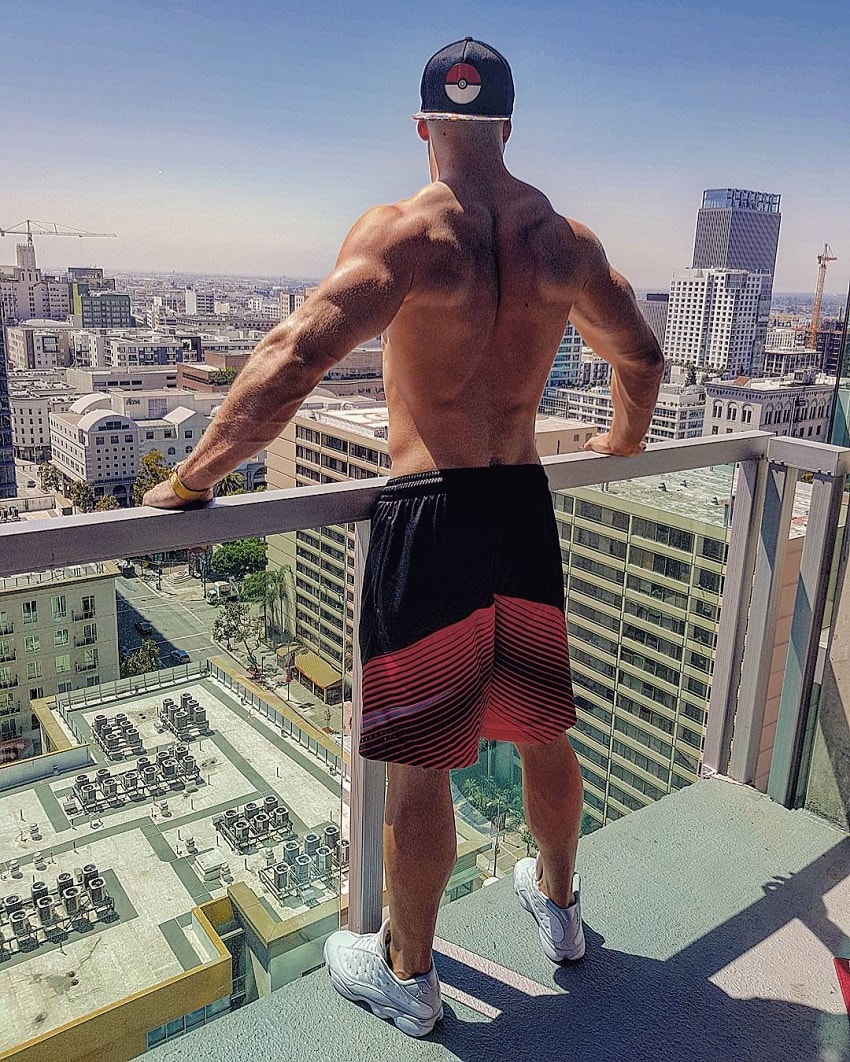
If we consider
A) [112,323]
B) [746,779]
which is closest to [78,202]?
[112,323]

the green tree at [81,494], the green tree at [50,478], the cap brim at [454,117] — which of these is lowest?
the green tree at [50,478]

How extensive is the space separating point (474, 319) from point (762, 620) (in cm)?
115

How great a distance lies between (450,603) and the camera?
1151mm

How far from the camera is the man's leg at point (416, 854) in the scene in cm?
124

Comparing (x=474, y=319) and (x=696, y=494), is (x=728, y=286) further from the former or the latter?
(x=474, y=319)

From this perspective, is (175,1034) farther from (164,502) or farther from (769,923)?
(769,923)

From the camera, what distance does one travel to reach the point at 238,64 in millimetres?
56656

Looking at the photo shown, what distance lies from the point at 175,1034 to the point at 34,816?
43 cm

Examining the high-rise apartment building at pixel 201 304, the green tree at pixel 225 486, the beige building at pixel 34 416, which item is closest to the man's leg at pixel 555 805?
the green tree at pixel 225 486

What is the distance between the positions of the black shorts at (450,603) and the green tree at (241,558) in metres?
0.16

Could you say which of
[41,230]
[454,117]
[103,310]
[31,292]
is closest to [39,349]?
[103,310]

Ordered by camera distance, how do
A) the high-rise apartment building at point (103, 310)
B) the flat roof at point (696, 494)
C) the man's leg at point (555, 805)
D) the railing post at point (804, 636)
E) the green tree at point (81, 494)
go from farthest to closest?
the high-rise apartment building at point (103, 310)
the green tree at point (81, 494)
the railing post at point (804, 636)
the flat roof at point (696, 494)
the man's leg at point (555, 805)

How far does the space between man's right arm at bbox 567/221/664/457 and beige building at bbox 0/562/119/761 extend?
736 millimetres

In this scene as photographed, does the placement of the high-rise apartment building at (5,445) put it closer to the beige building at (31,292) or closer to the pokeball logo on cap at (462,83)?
the pokeball logo on cap at (462,83)
